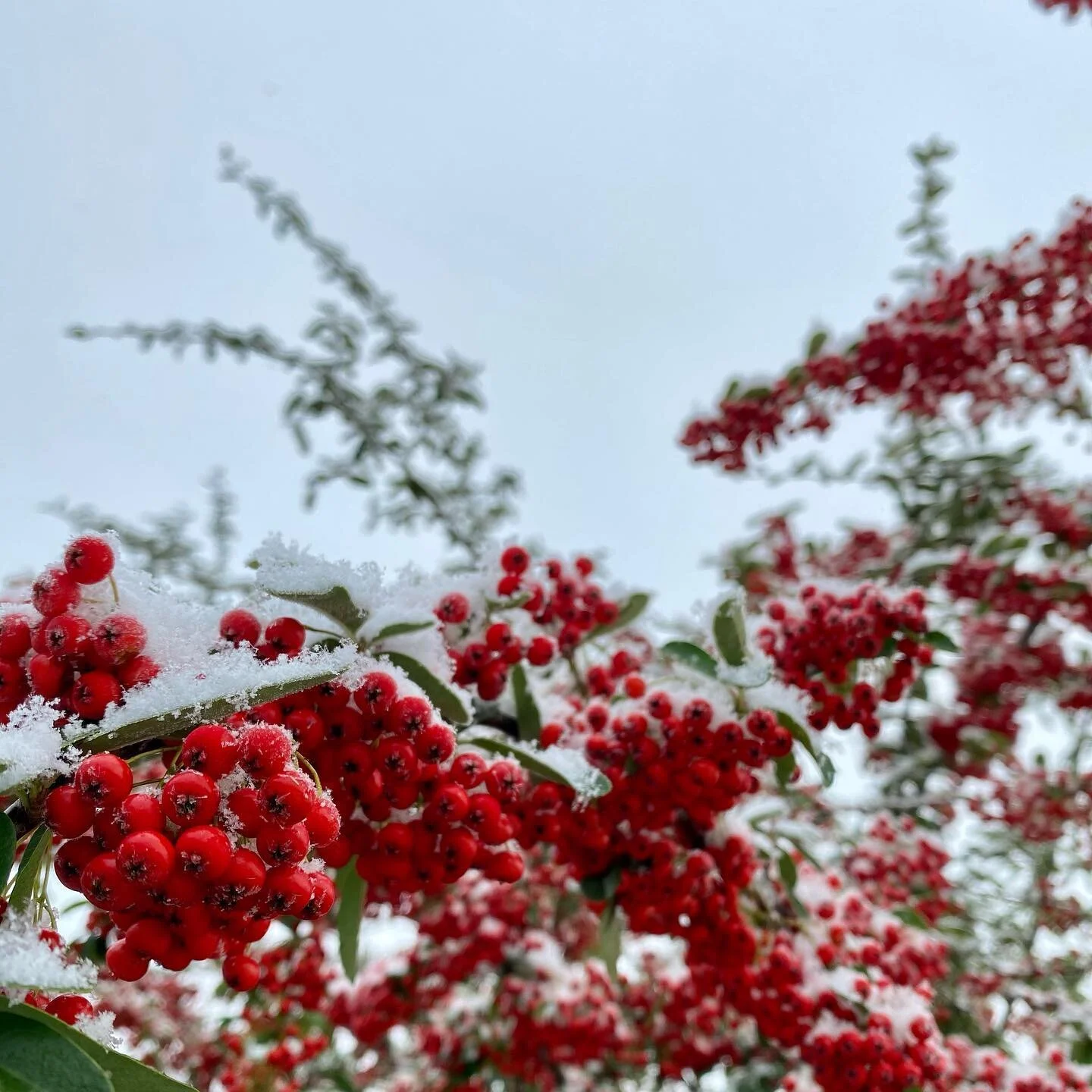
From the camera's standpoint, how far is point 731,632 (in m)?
2.38

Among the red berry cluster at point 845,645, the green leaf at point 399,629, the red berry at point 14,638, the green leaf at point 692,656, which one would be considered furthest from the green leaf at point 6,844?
the red berry cluster at point 845,645

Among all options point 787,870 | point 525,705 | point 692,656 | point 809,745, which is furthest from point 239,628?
point 787,870

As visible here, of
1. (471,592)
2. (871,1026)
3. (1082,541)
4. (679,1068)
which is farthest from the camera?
(1082,541)

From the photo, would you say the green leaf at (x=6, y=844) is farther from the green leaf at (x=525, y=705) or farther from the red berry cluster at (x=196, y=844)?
the green leaf at (x=525, y=705)

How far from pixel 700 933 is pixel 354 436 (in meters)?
3.97

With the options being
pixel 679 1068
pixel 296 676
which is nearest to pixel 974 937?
pixel 679 1068

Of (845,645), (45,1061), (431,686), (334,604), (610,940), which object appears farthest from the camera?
(610,940)

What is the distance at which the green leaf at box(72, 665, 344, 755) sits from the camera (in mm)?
1220

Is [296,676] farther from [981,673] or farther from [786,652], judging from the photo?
[981,673]

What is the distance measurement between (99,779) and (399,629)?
70 centimetres

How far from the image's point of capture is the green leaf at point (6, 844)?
112 cm

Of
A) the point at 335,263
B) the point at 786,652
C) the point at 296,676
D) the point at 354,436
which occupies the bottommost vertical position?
the point at 296,676

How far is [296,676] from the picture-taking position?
1.29m

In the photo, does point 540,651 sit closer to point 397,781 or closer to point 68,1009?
point 397,781
